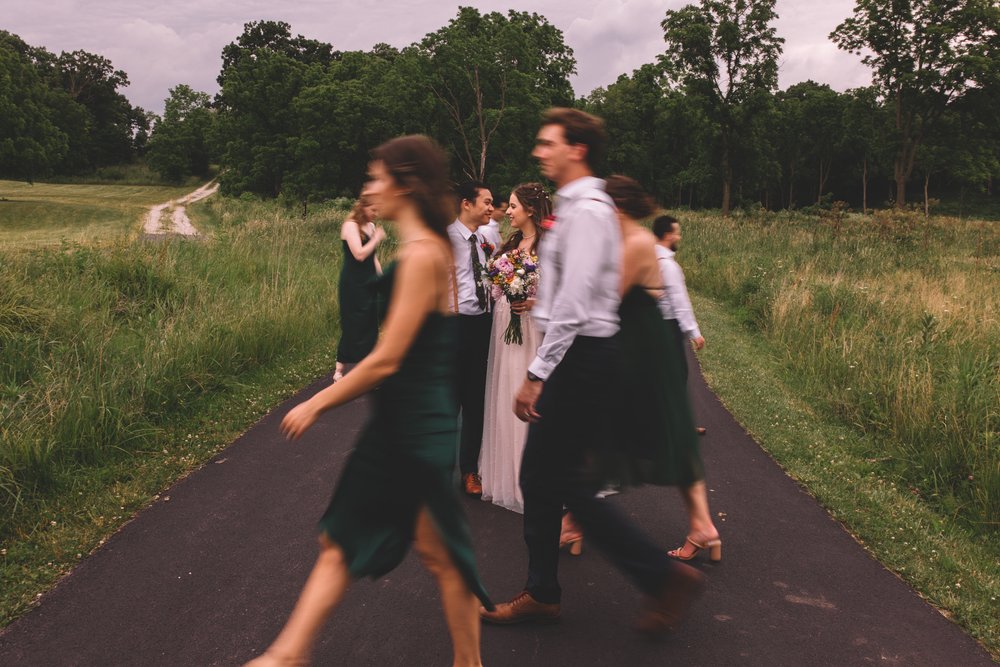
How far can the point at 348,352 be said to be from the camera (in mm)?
7703

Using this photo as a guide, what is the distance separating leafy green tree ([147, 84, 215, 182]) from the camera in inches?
2997

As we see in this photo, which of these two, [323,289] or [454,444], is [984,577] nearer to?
[454,444]

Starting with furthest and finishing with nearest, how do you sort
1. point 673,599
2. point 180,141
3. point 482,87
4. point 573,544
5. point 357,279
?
point 180,141
point 482,87
point 357,279
point 573,544
point 673,599

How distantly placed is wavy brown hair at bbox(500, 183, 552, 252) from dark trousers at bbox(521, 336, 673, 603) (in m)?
1.73

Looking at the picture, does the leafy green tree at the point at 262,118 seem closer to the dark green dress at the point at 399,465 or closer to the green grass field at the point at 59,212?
the green grass field at the point at 59,212

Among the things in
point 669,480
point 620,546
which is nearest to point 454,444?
point 620,546

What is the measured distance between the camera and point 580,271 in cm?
276

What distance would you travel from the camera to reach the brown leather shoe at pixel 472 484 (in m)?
4.77

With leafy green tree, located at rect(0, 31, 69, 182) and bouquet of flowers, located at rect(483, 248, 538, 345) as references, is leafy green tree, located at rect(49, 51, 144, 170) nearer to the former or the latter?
leafy green tree, located at rect(0, 31, 69, 182)

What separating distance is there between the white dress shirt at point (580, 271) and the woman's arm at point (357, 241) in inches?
175

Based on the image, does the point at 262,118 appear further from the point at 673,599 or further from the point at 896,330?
the point at 673,599

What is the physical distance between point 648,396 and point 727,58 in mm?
42181

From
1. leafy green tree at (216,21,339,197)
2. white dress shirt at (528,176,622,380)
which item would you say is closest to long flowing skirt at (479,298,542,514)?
white dress shirt at (528,176,622,380)

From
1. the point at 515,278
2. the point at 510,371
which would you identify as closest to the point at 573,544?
the point at 510,371
